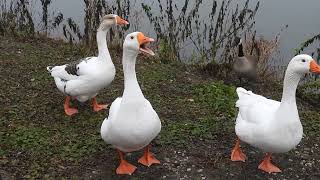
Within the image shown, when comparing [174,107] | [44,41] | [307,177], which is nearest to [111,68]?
[174,107]

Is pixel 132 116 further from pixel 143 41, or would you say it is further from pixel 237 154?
pixel 237 154

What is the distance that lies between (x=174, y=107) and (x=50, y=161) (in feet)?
6.57

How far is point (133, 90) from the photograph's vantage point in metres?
4.38

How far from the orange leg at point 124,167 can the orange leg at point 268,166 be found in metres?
1.27

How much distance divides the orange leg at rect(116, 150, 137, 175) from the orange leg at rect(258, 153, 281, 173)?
4.18 ft

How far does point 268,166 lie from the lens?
4.72m

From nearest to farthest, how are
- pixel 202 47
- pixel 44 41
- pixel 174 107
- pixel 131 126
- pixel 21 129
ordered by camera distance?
1. pixel 131 126
2. pixel 21 129
3. pixel 174 107
4. pixel 202 47
5. pixel 44 41

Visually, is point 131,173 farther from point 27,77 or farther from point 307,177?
point 27,77

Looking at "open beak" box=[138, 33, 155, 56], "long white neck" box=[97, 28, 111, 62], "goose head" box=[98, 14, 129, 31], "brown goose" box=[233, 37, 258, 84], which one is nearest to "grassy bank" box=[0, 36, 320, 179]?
"brown goose" box=[233, 37, 258, 84]

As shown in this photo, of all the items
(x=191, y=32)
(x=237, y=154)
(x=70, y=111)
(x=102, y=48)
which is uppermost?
(x=102, y=48)

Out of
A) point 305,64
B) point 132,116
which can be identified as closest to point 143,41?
point 132,116

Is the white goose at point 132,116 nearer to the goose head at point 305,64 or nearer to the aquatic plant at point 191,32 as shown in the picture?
the goose head at point 305,64

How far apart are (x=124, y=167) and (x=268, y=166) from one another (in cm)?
143

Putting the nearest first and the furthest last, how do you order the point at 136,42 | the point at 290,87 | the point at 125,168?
the point at 136,42, the point at 290,87, the point at 125,168
